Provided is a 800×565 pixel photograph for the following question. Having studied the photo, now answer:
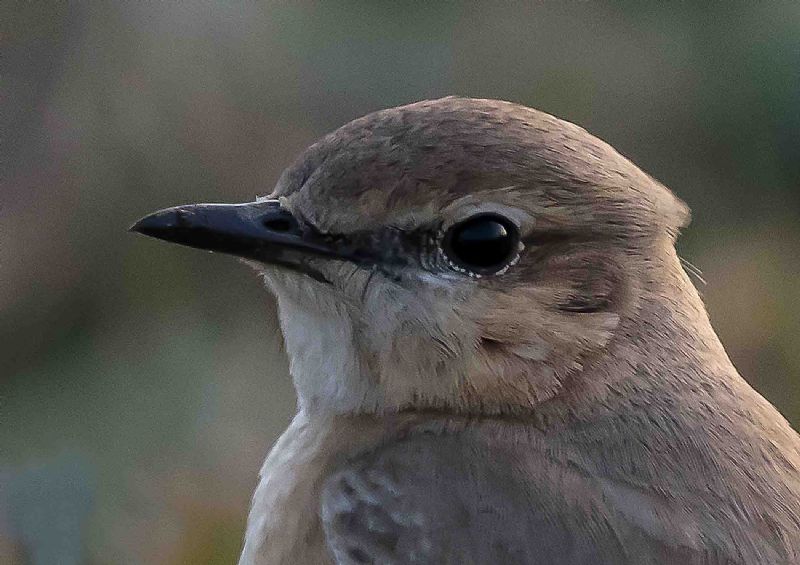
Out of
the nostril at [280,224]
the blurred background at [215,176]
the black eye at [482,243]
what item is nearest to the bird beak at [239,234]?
the nostril at [280,224]

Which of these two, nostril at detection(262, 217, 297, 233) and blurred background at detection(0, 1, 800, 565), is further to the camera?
blurred background at detection(0, 1, 800, 565)

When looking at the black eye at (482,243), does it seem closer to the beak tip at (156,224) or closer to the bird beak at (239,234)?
the bird beak at (239,234)

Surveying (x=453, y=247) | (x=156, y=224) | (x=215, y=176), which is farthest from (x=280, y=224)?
(x=215, y=176)

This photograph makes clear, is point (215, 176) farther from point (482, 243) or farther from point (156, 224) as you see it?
point (482, 243)

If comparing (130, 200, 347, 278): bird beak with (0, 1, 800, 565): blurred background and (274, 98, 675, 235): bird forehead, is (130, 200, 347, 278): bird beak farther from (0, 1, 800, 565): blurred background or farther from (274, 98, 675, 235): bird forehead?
(0, 1, 800, 565): blurred background

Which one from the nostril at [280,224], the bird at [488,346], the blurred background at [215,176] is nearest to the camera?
A: the bird at [488,346]

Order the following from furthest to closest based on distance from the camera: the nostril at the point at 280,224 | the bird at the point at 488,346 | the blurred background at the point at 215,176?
the blurred background at the point at 215,176 → the nostril at the point at 280,224 → the bird at the point at 488,346

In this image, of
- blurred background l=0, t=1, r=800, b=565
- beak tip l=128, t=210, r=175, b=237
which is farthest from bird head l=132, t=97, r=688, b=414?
blurred background l=0, t=1, r=800, b=565


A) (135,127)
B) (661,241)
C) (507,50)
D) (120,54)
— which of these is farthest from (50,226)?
(661,241)

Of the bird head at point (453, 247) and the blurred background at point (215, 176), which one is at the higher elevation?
the bird head at point (453, 247)

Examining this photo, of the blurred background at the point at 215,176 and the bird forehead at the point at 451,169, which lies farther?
the blurred background at the point at 215,176
